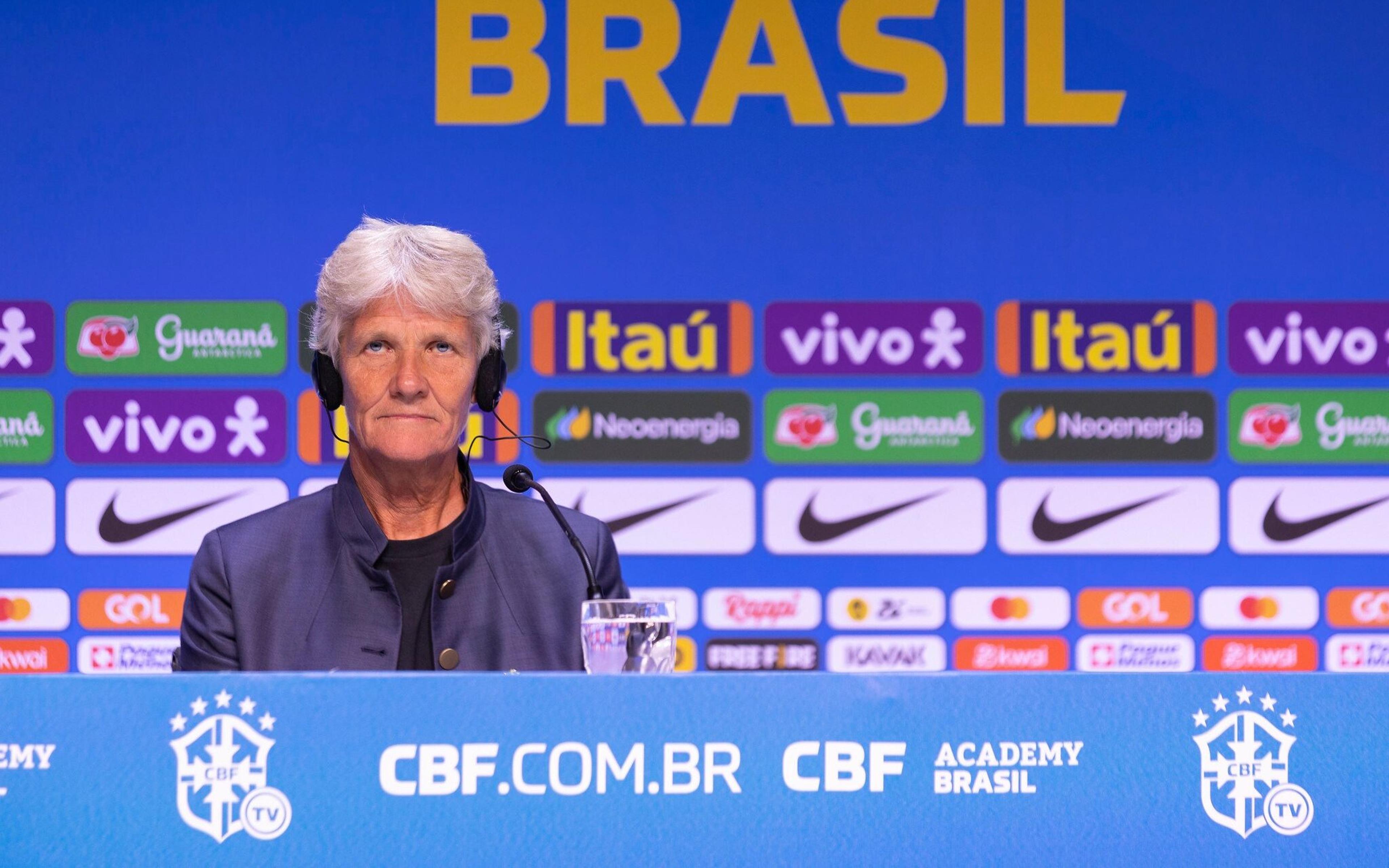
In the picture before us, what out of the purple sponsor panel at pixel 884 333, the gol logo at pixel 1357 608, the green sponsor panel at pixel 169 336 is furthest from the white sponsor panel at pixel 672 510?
the gol logo at pixel 1357 608

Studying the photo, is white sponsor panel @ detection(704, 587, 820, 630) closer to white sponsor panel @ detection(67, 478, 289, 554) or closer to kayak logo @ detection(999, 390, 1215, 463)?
kayak logo @ detection(999, 390, 1215, 463)

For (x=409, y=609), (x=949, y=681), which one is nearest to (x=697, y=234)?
(x=409, y=609)

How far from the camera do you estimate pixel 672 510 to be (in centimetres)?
295

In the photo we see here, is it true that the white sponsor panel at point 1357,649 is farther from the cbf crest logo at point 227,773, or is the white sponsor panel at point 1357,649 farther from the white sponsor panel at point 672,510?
the cbf crest logo at point 227,773

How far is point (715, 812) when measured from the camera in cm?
79

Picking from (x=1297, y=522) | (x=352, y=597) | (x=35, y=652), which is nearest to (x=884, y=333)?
(x=1297, y=522)

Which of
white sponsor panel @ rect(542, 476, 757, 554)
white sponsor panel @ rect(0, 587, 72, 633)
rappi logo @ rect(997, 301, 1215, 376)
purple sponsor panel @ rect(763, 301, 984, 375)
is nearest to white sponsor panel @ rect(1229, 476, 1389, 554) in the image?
rappi logo @ rect(997, 301, 1215, 376)

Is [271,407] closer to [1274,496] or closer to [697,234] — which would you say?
[697,234]

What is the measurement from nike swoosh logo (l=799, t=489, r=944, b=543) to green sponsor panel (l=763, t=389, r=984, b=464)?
Result: 0.33ft

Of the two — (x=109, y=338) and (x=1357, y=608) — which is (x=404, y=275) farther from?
(x=1357, y=608)

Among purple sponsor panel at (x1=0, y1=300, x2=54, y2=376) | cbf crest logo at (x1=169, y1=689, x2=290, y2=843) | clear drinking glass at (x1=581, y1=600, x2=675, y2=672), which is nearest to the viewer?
cbf crest logo at (x1=169, y1=689, x2=290, y2=843)

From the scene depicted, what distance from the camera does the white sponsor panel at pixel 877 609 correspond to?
294 centimetres

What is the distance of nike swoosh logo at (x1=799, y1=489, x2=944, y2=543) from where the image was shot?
2.94m

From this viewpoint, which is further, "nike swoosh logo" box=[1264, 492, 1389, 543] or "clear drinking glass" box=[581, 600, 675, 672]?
"nike swoosh logo" box=[1264, 492, 1389, 543]
